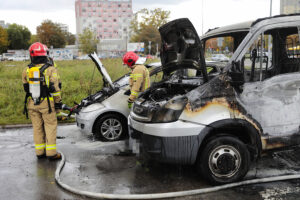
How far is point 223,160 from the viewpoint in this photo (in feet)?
13.0

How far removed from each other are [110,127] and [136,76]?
51.7 inches

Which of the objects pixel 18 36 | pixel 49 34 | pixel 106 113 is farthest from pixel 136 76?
pixel 18 36

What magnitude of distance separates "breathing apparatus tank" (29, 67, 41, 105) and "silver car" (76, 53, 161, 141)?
1315 millimetres

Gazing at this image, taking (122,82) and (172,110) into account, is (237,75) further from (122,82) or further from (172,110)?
(122,82)

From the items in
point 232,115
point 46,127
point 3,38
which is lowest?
point 46,127

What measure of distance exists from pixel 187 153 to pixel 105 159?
6.62 ft

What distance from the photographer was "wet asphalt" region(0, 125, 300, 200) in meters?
3.94

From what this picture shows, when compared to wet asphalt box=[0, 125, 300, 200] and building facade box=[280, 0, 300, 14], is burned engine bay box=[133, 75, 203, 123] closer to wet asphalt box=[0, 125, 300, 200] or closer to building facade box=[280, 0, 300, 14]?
wet asphalt box=[0, 125, 300, 200]

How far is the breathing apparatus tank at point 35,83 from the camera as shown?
5.09 metres

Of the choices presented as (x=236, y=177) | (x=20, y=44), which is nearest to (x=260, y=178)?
(x=236, y=177)

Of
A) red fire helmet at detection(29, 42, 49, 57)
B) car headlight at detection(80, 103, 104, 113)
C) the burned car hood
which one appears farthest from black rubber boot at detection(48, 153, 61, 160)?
the burned car hood

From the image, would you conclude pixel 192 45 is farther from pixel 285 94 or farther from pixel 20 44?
pixel 20 44

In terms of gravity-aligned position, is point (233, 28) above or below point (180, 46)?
above

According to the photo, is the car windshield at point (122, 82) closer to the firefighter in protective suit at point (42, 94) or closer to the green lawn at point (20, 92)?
the green lawn at point (20, 92)
